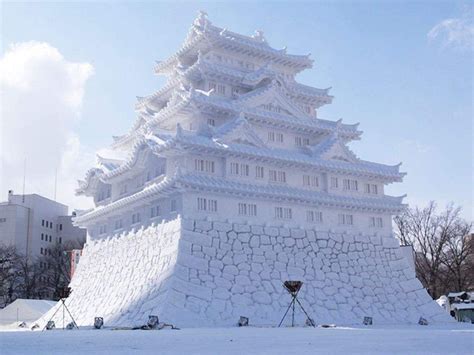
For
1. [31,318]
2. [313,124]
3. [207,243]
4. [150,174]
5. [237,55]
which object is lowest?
[31,318]

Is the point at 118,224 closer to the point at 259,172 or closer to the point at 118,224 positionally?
the point at 118,224

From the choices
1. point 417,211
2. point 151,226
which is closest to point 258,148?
point 151,226

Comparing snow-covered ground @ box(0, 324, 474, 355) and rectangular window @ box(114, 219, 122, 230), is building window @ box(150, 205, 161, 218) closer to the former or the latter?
rectangular window @ box(114, 219, 122, 230)

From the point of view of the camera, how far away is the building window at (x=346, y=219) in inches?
1500

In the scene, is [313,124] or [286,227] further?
[313,124]

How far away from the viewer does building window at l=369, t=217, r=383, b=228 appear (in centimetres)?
3944

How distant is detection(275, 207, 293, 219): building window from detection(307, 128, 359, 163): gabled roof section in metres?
4.92

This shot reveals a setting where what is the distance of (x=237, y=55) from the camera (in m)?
41.5

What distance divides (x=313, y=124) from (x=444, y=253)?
85.6ft

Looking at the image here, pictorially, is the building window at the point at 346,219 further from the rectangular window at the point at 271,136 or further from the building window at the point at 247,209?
the building window at the point at 247,209

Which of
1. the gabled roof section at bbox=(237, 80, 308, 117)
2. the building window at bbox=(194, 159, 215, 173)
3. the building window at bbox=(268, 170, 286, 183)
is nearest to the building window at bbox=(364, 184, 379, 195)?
the gabled roof section at bbox=(237, 80, 308, 117)

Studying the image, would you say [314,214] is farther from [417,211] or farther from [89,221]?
[417,211]

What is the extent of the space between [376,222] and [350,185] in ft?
10.3

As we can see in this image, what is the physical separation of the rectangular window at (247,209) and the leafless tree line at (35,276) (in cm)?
3941
